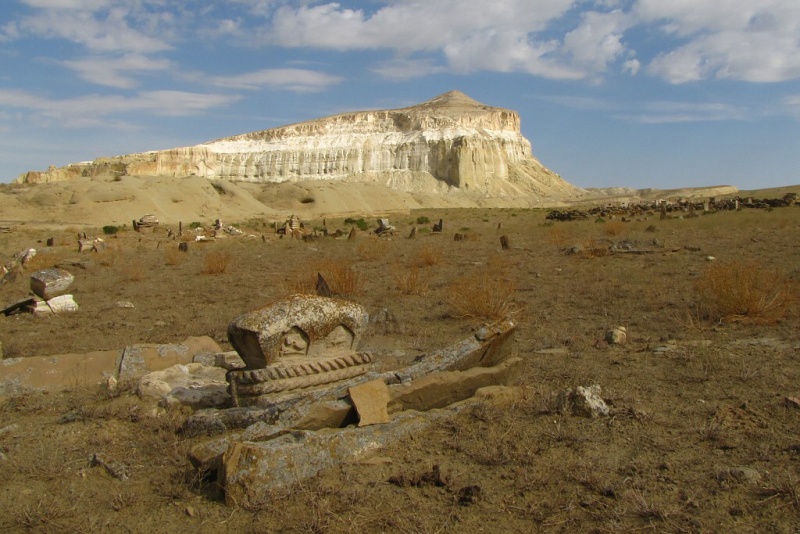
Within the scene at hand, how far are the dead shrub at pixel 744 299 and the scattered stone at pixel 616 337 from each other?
51.6 inches

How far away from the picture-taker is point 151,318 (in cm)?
840

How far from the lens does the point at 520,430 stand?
3.71 meters

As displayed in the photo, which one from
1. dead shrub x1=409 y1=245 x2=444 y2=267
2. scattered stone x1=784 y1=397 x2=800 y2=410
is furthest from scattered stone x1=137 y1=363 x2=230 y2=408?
dead shrub x1=409 y1=245 x2=444 y2=267

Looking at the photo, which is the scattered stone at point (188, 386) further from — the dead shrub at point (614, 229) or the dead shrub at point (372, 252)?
the dead shrub at point (614, 229)

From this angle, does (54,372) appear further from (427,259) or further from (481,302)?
(427,259)

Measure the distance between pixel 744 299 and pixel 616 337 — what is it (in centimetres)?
163

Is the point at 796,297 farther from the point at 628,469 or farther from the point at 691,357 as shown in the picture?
the point at 628,469

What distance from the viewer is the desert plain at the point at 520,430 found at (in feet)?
9.32

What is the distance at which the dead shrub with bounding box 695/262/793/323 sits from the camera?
6516 millimetres

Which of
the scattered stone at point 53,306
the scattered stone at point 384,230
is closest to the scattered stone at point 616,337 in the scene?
the scattered stone at point 53,306

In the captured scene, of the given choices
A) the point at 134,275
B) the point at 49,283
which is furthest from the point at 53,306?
the point at 134,275

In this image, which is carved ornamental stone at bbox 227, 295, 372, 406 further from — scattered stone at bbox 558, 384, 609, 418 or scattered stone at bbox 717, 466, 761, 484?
scattered stone at bbox 717, 466, 761, 484

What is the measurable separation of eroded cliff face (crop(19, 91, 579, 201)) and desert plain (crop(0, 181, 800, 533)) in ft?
216

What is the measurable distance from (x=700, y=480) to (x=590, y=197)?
78.8 meters
